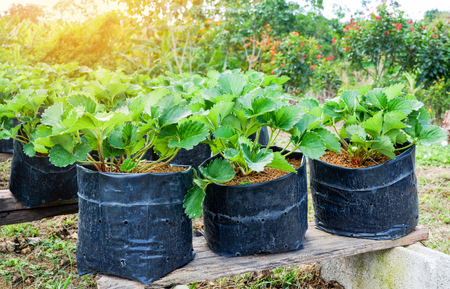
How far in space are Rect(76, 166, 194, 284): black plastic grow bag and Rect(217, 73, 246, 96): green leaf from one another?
1.11 ft

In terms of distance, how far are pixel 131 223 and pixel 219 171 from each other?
0.28 m

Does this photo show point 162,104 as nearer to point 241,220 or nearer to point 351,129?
point 241,220

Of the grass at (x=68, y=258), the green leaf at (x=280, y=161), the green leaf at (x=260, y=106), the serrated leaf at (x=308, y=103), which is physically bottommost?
the grass at (x=68, y=258)

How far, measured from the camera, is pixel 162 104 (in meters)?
1.00

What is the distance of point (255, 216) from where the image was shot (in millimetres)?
1071

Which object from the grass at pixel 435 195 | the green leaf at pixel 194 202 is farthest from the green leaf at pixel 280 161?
the grass at pixel 435 195

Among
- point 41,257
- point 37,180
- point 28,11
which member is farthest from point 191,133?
point 28,11

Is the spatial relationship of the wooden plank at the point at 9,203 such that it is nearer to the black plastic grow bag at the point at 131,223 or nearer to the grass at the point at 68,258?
the grass at the point at 68,258

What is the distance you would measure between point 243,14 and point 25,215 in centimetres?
610

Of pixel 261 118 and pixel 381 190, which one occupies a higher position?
pixel 261 118

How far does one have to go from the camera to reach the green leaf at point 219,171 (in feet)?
3.18

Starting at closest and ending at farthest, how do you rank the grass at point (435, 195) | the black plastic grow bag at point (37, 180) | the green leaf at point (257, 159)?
the green leaf at point (257, 159), the black plastic grow bag at point (37, 180), the grass at point (435, 195)

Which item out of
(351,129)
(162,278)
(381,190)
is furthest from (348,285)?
(162,278)

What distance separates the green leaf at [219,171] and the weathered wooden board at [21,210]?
3.47 ft
